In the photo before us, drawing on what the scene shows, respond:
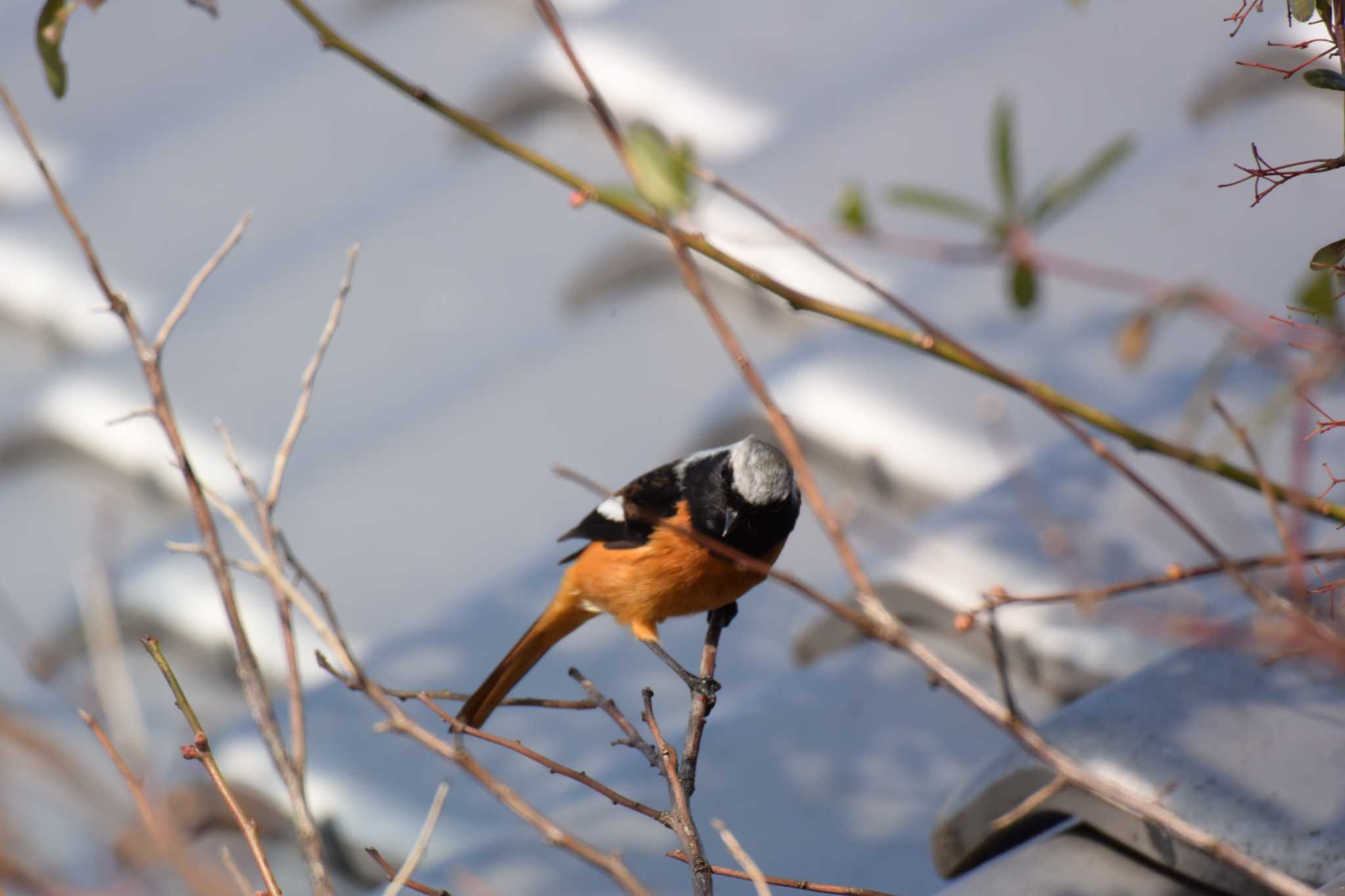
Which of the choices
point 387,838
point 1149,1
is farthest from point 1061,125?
point 387,838

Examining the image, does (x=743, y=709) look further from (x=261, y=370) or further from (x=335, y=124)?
(x=335, y=124)

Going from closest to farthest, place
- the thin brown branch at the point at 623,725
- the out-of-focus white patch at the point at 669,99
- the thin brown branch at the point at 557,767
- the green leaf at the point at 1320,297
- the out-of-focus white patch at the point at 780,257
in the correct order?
the thin brown branch at the point at 557,767, the thin brown branch at the point at 623,725, the green leaf at the point at 1320,297, the out-of-focus white patch at the point at 780,257, the out-of-focus white patch at the point at 669,99

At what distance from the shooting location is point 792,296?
154 centimetres

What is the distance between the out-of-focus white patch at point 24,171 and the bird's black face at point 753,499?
2.81 meters

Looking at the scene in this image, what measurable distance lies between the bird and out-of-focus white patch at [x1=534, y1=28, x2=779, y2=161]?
135 centimetres

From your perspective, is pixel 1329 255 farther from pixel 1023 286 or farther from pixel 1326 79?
pixel 1023 286

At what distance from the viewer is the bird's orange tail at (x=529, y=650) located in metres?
3.00

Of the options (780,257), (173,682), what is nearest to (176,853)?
(173,682)

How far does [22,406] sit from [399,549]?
1.31m

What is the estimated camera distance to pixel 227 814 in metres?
2.45

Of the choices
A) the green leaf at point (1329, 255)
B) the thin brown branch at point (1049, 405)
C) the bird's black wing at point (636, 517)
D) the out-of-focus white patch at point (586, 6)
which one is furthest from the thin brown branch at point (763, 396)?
the out-of-focus white patch at point (586, 6)

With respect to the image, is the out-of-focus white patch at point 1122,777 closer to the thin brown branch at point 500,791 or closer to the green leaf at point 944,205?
the green leaf at point 944,205

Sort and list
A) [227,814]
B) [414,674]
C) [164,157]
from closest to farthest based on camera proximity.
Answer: [227,814] → [414,674] → [164,157]

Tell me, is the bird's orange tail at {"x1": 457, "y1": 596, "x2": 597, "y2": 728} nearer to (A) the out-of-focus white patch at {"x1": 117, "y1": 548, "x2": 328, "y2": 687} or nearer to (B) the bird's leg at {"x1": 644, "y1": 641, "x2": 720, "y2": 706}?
(B) the bird's leg at {"x1": 644, "y1": 641, "x2": 720, "y2": 706}
